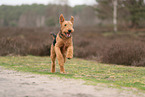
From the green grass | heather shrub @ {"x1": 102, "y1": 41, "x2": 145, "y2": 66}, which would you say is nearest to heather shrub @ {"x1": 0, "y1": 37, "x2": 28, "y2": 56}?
the green grass

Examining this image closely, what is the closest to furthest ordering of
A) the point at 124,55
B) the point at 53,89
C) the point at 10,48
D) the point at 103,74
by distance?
the point at 53,89
the point at 103,74
the point at 124,55
the point at 10,48

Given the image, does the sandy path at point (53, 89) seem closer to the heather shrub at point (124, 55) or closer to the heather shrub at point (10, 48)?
the heather shrub at point (124, 55)

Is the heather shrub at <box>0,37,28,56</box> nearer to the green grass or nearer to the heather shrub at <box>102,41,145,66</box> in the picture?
the green grass

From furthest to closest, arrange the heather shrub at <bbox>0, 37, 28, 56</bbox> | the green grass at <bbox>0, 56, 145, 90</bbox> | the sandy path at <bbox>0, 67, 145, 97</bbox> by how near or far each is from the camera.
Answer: the heather shrub at <bbox>0, 37, 28, 56</bbox> < the green grass at <bbox>0, 56, 145, 90</bbox> < the sandy path at <bbox>0, 67, 145, 97</bbox>

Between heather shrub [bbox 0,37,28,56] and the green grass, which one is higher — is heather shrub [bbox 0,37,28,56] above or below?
above

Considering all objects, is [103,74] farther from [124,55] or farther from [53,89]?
[124,55]

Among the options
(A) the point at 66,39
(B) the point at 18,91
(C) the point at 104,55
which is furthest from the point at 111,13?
(B) the point at 18,91

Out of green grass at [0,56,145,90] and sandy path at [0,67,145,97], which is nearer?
sandy path at [0,67,145,97]

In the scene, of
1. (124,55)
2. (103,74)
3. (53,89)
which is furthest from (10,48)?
(53,89)

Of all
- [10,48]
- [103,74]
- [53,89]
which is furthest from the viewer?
[10,48]

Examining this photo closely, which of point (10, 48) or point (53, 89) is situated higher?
point (10, 48)

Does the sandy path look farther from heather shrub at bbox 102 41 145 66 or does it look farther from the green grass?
heather shrub at bbox 102 41 145 66

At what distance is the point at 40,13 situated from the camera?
108 metres

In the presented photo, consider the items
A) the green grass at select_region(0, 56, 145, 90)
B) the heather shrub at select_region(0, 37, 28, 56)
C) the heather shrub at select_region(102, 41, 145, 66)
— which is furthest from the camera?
the heather shrub at select_region(0, 37, 28, 56)
